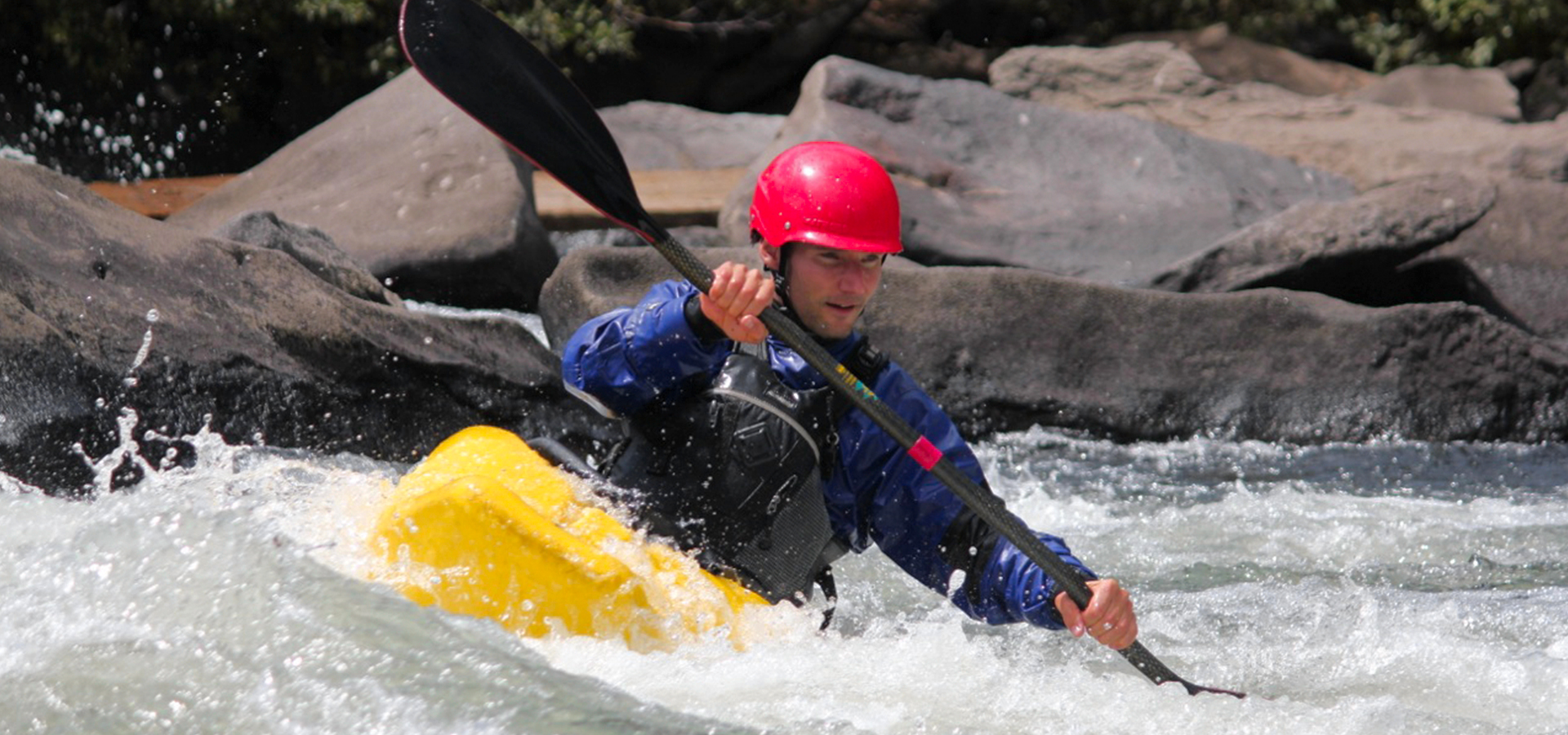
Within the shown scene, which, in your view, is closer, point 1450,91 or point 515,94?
point 515,94

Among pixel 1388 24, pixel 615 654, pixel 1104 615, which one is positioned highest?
pixel 615 654

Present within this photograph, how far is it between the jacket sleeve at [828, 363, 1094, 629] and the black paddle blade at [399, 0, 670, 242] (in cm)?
55

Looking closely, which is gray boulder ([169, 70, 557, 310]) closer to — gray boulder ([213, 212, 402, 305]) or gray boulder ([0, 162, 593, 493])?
gray boulder ([213, 212, 402, 305])

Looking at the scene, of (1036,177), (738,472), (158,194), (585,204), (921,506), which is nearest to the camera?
(738,472)

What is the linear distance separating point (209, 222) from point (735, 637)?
203 inches

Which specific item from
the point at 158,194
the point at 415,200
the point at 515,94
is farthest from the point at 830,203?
the point at 158,194

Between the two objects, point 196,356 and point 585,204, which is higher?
point 196,356

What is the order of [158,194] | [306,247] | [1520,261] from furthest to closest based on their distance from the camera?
[158,194] → [1520,261] → [306,247]

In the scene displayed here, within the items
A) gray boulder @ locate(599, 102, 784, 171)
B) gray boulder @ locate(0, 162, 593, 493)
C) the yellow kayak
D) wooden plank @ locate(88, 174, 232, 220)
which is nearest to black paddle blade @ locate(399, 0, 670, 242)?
the yellow kayak

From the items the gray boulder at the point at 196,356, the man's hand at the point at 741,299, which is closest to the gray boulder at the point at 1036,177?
the gray boulder at the point at 196,356

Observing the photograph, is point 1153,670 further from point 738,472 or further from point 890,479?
point 738,472

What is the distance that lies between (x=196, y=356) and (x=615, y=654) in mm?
2332

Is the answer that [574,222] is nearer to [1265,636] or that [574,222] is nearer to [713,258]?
[713,258]

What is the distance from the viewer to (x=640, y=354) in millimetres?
2725
